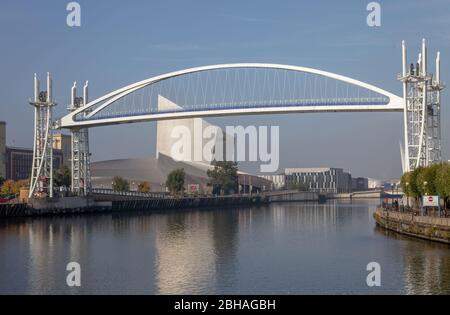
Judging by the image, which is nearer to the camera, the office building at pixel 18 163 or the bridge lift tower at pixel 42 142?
the bridge lift tower at pixel 42 142

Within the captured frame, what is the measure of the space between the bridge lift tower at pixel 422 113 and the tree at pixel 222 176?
166ft

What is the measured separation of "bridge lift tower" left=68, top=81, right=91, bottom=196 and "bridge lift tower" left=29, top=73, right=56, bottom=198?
193 cm

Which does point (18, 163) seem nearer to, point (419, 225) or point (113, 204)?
point (113, 204)

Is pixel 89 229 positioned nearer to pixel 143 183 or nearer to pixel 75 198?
pixel 75 198

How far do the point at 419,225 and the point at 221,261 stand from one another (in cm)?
841

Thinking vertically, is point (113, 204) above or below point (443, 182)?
below

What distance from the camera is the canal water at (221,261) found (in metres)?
16.6

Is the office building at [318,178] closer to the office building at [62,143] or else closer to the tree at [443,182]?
the office building at [62,143]

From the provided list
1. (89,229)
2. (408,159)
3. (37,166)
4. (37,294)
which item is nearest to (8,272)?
(37,294)

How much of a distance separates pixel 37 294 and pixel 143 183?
207ft

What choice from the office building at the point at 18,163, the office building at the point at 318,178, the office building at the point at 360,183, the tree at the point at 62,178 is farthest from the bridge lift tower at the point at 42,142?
the office building at the point at 360,183

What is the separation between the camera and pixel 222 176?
8669cm

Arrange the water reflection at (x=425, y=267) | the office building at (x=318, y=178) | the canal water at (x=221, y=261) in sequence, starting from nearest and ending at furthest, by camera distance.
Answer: the water reflection at (x=425, y=267) → the canal water at (x=221, y=261) → the office building at (x=318, y=178)

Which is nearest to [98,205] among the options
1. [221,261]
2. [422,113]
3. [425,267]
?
[422,113]
